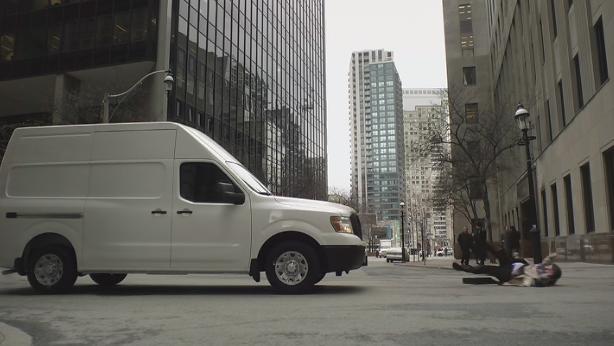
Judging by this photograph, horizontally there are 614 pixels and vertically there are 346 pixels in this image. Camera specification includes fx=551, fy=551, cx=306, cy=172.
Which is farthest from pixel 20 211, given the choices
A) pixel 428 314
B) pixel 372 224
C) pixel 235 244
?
pixel 372 224

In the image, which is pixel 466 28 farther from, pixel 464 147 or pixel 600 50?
pixel 600 50

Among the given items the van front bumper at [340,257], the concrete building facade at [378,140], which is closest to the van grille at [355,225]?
the van front bumper at [340,257]

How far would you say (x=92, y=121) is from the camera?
2644 centimetres

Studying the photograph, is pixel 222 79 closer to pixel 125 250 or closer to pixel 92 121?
pixel 92 121

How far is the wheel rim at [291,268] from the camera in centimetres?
860

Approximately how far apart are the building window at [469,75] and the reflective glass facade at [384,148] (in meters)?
63.4

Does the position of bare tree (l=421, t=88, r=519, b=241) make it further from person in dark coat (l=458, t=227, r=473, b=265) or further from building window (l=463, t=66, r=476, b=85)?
building window (l=463, t=66, r=476, b=85)

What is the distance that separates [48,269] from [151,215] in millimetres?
2027

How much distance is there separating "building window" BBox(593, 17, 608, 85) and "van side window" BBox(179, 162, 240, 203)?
16.1 meters

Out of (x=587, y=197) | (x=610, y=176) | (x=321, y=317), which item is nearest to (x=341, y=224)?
(x=321, y=317)

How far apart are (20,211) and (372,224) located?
96.0 metres

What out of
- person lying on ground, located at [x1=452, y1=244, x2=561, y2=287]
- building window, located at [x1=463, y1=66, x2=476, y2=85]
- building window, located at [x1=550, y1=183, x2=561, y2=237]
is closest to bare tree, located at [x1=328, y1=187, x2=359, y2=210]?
building window, located at [x1=463, y1=66, x2=476, y2=85]

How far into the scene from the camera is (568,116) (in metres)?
23.9

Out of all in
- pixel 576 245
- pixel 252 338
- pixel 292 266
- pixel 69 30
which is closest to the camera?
pixel 252 338
